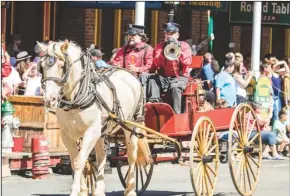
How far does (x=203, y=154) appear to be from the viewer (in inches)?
495

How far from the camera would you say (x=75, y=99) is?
11094 mm

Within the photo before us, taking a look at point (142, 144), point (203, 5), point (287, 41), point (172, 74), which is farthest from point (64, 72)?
point (287, 41)

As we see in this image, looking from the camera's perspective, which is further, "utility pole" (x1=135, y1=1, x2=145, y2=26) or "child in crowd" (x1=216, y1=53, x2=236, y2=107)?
"child in crowd" (x1=216, y1=53, x2=236, y2=107)

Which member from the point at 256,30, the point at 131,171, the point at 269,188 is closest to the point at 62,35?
the point at 256,30

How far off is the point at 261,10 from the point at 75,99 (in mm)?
13310

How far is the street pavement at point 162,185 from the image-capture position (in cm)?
1391

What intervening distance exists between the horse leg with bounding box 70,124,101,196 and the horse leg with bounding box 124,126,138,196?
1.20 meters

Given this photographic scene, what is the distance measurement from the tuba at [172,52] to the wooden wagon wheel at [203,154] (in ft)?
3.06

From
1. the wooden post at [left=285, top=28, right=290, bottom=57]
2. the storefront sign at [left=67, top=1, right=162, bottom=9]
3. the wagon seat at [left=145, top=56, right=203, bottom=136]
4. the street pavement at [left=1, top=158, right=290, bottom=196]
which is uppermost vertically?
the storefront sign at [left=67, top=1, right=162, bottom=9]

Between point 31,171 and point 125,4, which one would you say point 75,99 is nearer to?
point 31,171

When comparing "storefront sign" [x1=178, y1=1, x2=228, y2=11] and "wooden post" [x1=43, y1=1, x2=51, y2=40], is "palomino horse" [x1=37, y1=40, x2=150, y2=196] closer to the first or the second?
"storefront sign" [x1=178, y1=1, x2=228, y2=11]

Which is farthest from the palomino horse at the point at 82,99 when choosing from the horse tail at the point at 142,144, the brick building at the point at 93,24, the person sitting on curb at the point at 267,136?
the brick building at the point at 93,24

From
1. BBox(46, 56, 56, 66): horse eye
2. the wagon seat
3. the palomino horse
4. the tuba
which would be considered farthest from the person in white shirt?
BBox(46, 56, 56, 66): horse eye

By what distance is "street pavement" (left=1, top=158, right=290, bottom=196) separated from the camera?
13.9m
